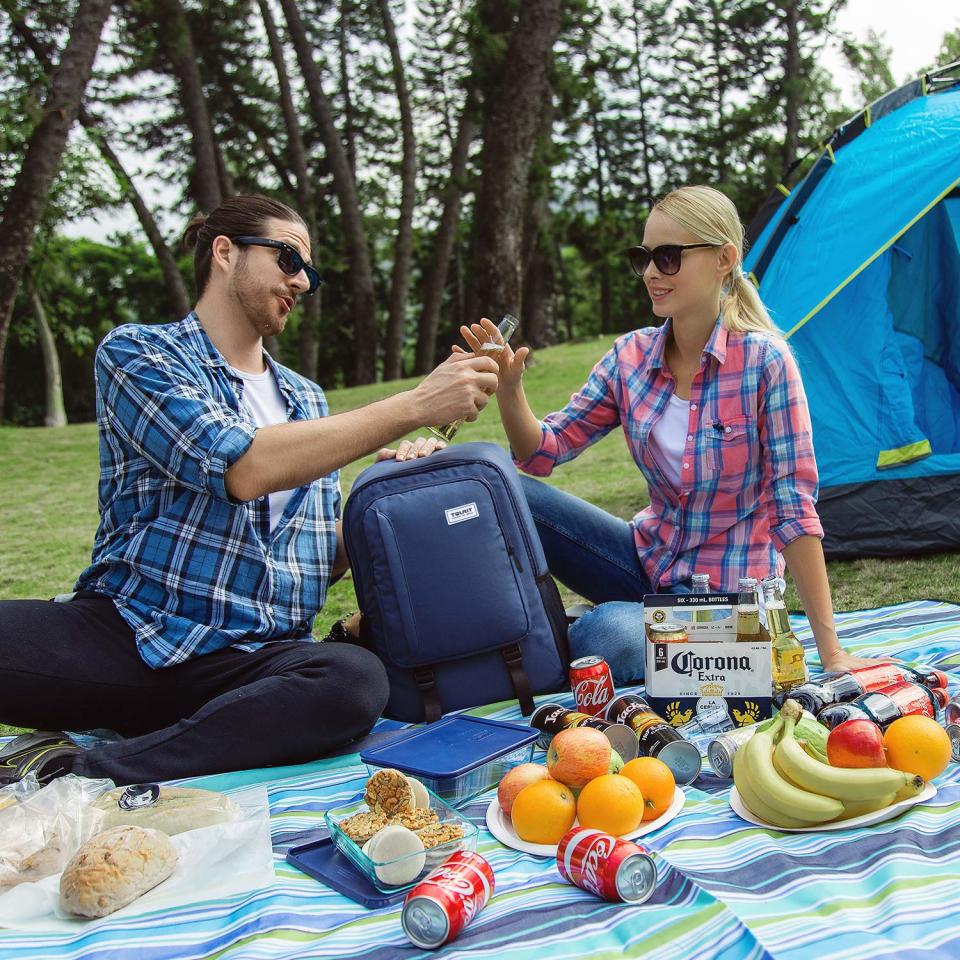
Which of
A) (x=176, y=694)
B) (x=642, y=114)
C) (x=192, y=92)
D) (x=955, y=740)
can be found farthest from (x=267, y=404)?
(x=642, y=114)

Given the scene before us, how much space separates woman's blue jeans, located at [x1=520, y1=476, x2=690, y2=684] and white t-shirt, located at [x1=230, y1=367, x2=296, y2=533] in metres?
0.84

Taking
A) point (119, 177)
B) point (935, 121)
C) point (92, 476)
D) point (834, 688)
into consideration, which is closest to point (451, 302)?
point (119, 177)

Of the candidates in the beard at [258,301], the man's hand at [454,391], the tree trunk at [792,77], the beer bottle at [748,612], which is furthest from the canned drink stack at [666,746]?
the tree trunk at [792,77]

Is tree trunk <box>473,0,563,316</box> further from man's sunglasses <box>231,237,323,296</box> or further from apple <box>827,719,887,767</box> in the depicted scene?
apple <box>827,719,887,767</box>

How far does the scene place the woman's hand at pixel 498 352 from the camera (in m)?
2.75

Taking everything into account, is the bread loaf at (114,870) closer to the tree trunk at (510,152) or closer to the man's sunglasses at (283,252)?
the man's sunglasses at (283,252)

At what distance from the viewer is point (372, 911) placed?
1658mm

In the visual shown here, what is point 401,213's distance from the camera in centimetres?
1594

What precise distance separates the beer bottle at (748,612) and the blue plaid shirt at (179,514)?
1179 millimetres

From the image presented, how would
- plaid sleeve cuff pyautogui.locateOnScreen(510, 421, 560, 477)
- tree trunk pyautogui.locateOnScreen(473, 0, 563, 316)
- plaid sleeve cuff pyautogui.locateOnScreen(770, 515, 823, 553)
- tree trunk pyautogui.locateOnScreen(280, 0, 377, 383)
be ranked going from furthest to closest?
tree trunk pyautogui.locateOnScreen(280, 0, 377, 383)
tree trunk pyautogui.locateOnScreen(473, 0, 563, 316)
plaid sleeve cuff pyautogui.locateOnScreen(510, 421, 560, 477)
plaid sleeve cuff pyautogui.locateOnScreen(770, 515, 823, 553)

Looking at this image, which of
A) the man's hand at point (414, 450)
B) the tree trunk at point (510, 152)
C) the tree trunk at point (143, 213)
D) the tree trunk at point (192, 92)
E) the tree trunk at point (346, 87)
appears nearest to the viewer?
the man's hand at point (414, 450)

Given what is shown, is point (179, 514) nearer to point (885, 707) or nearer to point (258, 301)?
point (258, 301)

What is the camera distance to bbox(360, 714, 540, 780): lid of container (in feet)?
6.67

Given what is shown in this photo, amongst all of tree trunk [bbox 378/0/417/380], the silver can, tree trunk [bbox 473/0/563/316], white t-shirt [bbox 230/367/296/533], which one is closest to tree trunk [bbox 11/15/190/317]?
tree trunk [bbox 378/0/417/380]
